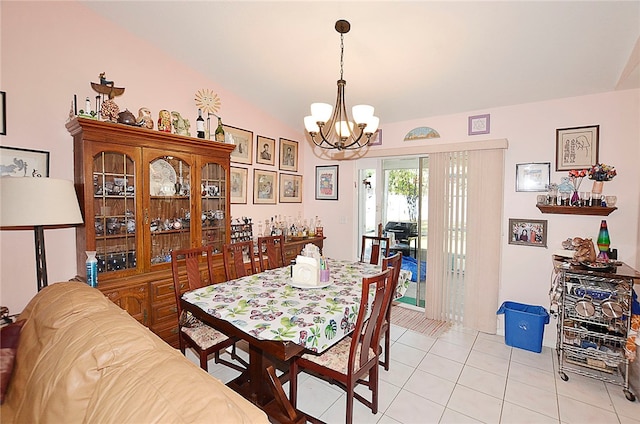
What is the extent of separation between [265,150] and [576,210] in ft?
11.3

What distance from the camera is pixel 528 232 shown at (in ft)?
10.3

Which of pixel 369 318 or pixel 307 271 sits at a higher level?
pixel 307 271

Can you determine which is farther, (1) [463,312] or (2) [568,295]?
(1) [463,312]

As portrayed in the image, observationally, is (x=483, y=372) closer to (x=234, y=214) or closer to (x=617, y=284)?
→ (x=617, y=284)

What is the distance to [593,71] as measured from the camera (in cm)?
252

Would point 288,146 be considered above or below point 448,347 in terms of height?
above

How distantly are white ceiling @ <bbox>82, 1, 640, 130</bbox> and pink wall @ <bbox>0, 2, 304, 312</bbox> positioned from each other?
8.5 inches

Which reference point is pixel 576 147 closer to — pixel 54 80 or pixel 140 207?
pixel 140 207

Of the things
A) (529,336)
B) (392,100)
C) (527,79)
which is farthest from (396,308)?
Result: (527,79)

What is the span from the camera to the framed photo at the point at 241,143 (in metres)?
3.69

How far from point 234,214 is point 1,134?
210 centimetres

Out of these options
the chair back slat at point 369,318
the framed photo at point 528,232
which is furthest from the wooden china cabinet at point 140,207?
the framed photo at point 528,232

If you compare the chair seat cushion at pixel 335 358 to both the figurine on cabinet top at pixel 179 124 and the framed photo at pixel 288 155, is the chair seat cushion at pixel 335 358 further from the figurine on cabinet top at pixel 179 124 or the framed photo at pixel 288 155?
the framed photo at pixel 288 155

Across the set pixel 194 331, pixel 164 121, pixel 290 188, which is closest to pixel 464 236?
pixel 290 188
